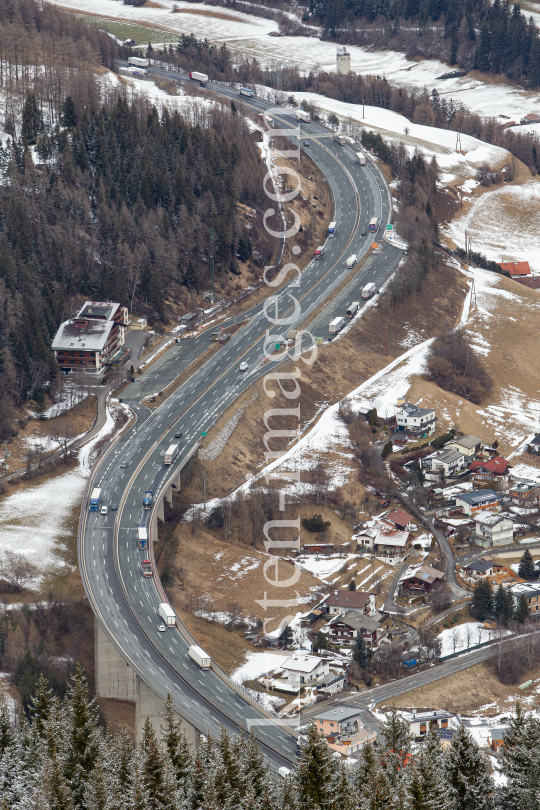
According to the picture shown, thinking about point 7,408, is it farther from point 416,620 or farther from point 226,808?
point 226,808

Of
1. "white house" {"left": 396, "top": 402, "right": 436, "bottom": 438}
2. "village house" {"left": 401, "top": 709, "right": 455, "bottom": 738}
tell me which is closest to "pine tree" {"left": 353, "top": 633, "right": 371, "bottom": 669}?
"village house" {"left": 401, "top": 709, "right": 455, "bottom": 738}

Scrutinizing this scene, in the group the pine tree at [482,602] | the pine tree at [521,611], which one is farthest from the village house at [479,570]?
the pine tree at [521,611]

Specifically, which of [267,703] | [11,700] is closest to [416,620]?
[267,703]

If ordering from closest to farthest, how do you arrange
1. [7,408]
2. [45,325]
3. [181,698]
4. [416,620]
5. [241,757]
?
1. [241,757]
2. [181,698]
3. [416,620]
4. [7,408]
5. [45,325]

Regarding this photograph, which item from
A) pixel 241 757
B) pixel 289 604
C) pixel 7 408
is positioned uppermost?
pixel 241 757

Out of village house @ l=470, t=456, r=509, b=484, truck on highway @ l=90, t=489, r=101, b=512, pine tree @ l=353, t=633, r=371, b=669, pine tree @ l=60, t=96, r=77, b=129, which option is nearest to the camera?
pine tree @ l=353, t=633, r=371, b=669

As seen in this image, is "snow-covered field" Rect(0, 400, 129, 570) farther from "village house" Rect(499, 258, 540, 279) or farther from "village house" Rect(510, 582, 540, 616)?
"village house" Rect(499, 258, 540, 279)

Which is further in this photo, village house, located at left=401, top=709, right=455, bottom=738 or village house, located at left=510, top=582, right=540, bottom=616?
village house, located at left=510, top=582, right=540, bottom=616
